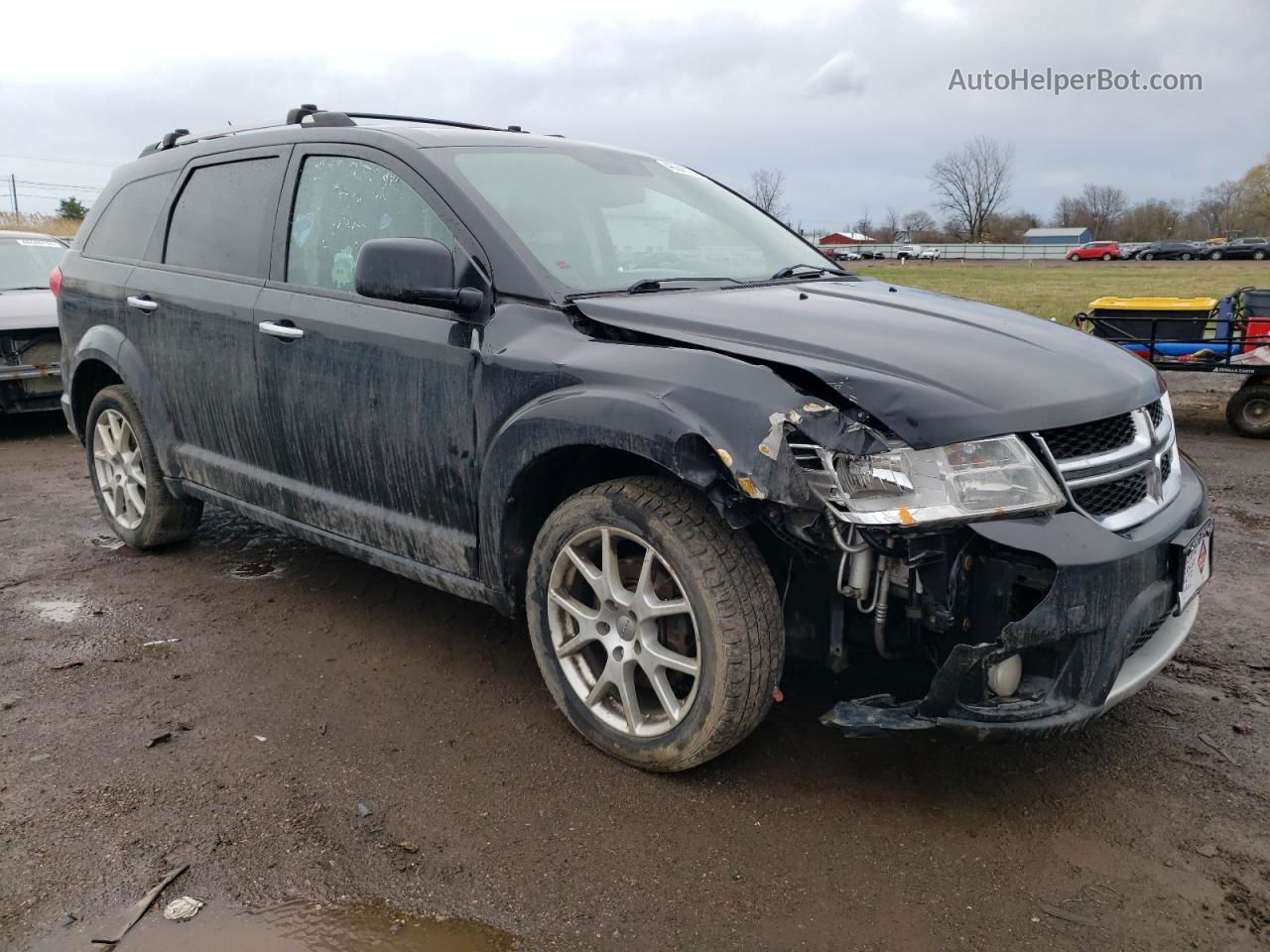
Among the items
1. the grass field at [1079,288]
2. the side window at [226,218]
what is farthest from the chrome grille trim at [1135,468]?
the grass field at [1079,288]

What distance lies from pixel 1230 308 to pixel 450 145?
7441 mm

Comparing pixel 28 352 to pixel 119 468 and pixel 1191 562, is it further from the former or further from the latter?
pixel 1191 562

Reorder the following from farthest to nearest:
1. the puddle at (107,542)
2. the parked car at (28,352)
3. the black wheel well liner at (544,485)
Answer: the parked car at (28,352) < the puddle at (107,542) < the black wheel well liner at (544,485)

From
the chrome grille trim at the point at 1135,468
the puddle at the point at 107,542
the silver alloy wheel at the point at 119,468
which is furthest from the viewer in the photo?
the puddle at the point at 107,542

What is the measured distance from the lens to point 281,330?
3.65 m

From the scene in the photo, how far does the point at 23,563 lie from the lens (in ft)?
16.4

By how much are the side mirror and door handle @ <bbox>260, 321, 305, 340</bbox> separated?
68 centimetres

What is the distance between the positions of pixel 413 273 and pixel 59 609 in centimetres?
260

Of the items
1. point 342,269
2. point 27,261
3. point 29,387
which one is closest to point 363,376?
point 342,269

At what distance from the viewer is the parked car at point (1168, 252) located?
52.6m

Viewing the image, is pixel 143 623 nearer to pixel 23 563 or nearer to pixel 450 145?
pixel 23 563

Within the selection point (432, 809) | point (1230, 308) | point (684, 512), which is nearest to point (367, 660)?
point (432, 809)

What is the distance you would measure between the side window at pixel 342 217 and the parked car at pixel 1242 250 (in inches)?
2160

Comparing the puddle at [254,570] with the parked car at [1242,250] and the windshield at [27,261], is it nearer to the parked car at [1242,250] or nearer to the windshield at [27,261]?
the windshield at [27,261]
